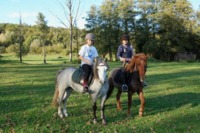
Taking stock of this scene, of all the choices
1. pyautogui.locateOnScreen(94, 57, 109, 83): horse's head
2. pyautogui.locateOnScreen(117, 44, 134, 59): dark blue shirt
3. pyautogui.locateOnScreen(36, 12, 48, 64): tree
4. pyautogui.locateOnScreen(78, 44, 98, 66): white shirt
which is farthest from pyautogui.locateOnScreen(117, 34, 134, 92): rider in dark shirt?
pyautogui.locateOnScreen(36, 12, 48, 64): tree

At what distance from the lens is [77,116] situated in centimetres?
986

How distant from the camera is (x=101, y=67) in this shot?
8633mm

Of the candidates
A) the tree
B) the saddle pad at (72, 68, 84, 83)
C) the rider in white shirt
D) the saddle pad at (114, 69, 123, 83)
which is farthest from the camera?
the tree

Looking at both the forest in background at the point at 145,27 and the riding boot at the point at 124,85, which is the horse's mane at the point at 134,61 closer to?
the riding boot at the point at 124,85

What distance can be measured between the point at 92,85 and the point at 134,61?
1829mm

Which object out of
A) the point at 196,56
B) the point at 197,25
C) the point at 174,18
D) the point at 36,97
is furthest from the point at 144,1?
the point at 36,97

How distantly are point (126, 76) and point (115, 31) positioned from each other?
Result: 58.9m

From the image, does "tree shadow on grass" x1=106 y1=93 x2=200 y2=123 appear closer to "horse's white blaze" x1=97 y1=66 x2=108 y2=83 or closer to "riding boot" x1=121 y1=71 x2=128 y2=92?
"riding boot" x1=121 y1=71 x2=128 y2=92

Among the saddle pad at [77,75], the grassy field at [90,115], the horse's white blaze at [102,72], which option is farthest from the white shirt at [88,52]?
the grassy field at [90,115]

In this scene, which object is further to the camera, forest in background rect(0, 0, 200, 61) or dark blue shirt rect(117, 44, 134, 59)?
forest in background rect(0, 0, 200, 61)

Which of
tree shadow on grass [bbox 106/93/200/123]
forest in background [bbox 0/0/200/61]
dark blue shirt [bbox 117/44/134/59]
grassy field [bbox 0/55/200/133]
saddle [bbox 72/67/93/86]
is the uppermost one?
forest in background [bbox 0/0/200/61]

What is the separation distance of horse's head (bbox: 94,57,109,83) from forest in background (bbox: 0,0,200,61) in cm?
5333

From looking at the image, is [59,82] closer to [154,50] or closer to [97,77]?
[97,77]

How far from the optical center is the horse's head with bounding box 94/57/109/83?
862cm
